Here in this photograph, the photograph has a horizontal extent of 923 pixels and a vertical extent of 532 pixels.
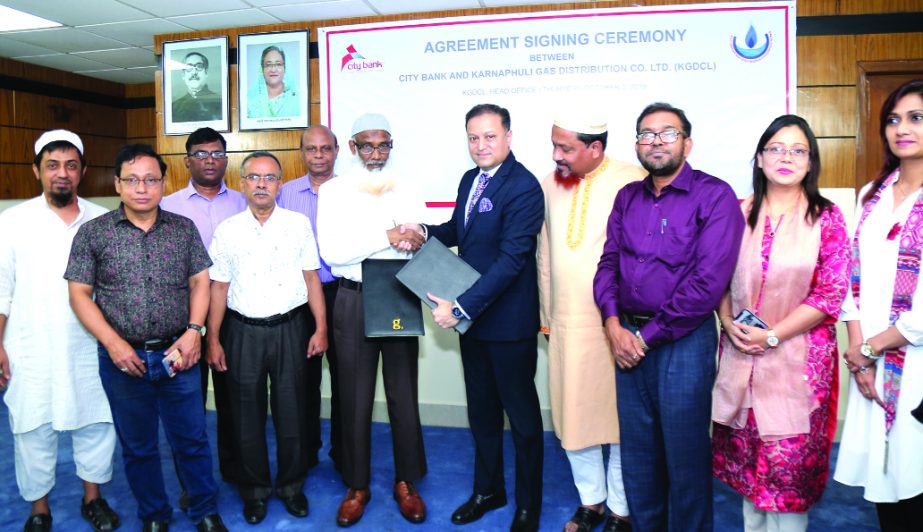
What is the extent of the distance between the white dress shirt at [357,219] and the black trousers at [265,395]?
405 mm

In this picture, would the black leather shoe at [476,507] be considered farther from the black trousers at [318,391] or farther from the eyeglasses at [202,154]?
the eyeglasses at [202,154]

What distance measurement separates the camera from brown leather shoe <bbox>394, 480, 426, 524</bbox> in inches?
111

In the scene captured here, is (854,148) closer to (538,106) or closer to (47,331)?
(538,106)

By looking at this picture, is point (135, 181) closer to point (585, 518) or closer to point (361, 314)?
point (361, 314)

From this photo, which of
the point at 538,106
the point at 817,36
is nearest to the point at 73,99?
the point at 538,106

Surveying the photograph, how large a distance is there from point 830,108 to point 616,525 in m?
2.87

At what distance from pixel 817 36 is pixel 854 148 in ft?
2.39

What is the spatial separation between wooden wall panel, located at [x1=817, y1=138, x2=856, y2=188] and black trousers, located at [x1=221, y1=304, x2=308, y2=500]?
3280 mm

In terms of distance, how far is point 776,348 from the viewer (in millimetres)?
2066

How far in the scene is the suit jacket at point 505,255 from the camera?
8.04ft

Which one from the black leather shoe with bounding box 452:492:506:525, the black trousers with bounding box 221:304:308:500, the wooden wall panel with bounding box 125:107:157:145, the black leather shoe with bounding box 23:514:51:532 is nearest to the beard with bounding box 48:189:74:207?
the black trousers with bounding box 221:304:308:500

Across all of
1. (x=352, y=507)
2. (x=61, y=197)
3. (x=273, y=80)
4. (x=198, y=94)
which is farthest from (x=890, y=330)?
(x=198, y=94)

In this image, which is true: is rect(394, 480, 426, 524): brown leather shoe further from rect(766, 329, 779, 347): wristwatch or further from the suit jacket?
rect(766, 329, 779, 347): wristwatch

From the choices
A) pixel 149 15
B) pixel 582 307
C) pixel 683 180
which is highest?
pixel 149 15
